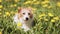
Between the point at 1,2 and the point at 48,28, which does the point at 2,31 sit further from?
the point at 1,2

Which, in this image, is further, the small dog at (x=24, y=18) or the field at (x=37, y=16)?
the small dog at (x=24, y=18)

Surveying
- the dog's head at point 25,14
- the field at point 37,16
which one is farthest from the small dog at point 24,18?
the field at point 37,16

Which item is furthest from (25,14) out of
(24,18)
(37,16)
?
(37,16)

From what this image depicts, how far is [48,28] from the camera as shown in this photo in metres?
5.95

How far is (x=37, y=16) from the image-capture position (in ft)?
21.6

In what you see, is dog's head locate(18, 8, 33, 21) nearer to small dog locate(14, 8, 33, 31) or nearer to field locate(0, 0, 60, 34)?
small dog locate(14, 8, 33, 31)

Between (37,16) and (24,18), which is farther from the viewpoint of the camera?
(37,16)

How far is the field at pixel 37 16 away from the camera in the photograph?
19.1ft

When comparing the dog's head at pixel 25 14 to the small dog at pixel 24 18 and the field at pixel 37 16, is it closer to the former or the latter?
the small dog at pixel 24 18

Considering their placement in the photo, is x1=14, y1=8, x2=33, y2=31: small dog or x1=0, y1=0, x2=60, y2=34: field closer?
x1=0, y1=0, x2=60, y2=34: field

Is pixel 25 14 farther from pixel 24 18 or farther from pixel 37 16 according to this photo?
pixel 37 16

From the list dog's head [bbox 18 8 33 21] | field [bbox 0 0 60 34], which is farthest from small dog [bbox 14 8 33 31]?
field [bbox 0 0 60 34]

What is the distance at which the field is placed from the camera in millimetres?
5809

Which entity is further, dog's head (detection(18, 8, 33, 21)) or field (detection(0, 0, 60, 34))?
dog's head (detection(18, 8, 33, 21))
